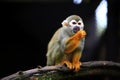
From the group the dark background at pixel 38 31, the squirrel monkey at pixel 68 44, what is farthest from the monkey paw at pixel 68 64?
the dark background at pixel 38 31

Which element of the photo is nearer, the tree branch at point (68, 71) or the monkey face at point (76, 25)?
the tree branch at point (68, 71)

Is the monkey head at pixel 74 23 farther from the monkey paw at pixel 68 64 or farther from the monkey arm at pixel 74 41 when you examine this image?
the monkey paw at pixel 68 64

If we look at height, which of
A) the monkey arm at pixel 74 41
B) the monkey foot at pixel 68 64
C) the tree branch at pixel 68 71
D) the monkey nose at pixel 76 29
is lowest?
the tree branch at pixel 68 71

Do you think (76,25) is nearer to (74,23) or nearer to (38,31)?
(74,23)

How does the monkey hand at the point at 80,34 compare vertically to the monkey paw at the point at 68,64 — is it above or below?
above

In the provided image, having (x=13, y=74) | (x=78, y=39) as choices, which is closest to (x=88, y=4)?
(x=78, y=39)

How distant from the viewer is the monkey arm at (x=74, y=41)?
5.82 ft

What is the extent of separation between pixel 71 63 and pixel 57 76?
131mm

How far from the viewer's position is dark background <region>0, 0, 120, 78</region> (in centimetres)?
183

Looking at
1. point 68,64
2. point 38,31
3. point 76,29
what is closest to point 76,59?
point 68,64

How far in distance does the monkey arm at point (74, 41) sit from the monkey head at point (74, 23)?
0.10ft

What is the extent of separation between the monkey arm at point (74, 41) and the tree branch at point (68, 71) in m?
→ 0.10

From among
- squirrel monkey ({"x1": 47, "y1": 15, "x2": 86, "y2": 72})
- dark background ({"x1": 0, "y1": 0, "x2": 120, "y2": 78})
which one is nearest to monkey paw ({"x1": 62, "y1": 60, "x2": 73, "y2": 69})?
squirrel monkey ({"x1": 47, "y1": 15, "x2": 86, "y2": 72})

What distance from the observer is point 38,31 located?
190cm
